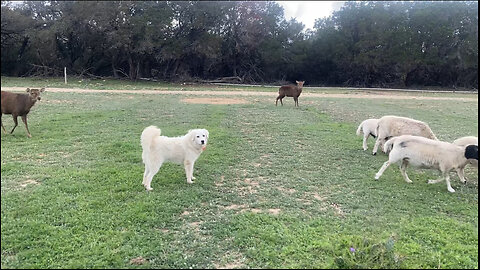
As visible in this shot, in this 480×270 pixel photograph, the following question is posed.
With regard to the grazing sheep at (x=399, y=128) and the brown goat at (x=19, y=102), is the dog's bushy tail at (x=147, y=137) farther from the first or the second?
the grazing sheep at (x=399, y=128)

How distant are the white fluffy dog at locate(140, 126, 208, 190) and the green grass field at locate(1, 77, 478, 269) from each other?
0.29 metres

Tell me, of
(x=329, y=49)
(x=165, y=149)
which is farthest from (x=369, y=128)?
(x=329, y=49)

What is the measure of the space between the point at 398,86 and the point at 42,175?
32.7m

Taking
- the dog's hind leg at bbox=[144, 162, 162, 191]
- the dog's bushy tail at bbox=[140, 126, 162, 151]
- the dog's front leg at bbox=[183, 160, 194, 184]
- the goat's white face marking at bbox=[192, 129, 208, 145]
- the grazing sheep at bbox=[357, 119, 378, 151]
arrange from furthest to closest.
→ the grazing sheep at bbox=[357, 119, 378, 151] → the dog's front leg at bbox=[183, 160, 194, 184] → the goat's white face marking at bbox=[192, 129, 208, 145] → the dog's hind leg at bbox=[144, 162, 162, 191] → the dog's bushy tail at bbox=[140, 126, 162, 151]

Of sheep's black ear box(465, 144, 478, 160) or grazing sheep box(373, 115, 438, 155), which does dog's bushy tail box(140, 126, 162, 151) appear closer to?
sheep's black ear box(465, 144, 478, 160)

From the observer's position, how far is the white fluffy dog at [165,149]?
535cm

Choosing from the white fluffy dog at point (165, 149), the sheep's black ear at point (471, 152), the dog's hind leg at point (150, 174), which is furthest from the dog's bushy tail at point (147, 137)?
the sheep's black ear at point (471, 152)

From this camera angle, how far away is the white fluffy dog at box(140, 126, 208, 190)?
17.5 feet

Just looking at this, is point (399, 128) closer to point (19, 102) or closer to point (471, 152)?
point (471, 152)

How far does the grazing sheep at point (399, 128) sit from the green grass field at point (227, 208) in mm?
443

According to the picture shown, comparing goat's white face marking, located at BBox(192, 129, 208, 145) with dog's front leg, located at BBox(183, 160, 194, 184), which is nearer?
goat's white face marking, located at BBox(192, 129, 208, 145)

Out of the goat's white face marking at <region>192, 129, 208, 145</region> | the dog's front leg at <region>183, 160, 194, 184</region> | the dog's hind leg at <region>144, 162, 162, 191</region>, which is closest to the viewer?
the dog's hind leg at <region>144, 162, 162, 191</region>

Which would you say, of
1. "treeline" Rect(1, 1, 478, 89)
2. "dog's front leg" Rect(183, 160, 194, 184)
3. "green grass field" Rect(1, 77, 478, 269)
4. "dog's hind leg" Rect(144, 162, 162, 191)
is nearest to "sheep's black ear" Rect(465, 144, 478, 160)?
"green grass field" Rect(1, 77, 478, 269)

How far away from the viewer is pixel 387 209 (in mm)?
5027
